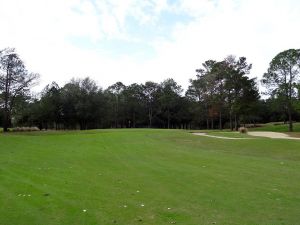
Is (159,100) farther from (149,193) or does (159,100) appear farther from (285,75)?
(149,193)

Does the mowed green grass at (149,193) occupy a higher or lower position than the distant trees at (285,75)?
lower

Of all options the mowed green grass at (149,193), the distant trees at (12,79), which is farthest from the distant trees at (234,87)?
the mowed green grass at (149,193)

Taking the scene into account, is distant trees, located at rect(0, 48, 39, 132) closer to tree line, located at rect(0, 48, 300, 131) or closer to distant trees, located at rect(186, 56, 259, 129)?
tree line, located at rect(0, 48, 300, 131)

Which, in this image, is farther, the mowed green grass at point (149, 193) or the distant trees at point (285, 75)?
the distant trees at point (285, 75)

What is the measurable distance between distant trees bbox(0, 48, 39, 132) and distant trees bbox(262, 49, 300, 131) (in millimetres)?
37485

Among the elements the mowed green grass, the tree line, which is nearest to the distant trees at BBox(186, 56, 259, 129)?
the tree line

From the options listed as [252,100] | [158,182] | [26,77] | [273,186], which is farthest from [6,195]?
[252,100]

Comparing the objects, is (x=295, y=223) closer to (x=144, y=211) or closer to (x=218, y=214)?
(x=218, y=214)

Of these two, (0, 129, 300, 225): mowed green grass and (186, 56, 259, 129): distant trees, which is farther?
(186, 56, 259, 129): distant trees

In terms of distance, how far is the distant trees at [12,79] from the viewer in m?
55.2

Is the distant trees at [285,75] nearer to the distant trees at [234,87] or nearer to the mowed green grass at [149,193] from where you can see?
the distant trees at [234,87]

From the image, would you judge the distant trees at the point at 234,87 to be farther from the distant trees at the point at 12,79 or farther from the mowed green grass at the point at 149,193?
the mowed green grass at the point at 149,193

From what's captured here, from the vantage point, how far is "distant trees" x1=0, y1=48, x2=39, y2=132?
55.2m

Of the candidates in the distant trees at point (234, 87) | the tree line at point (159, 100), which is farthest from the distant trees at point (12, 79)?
the distant trees at point (234, 87)
